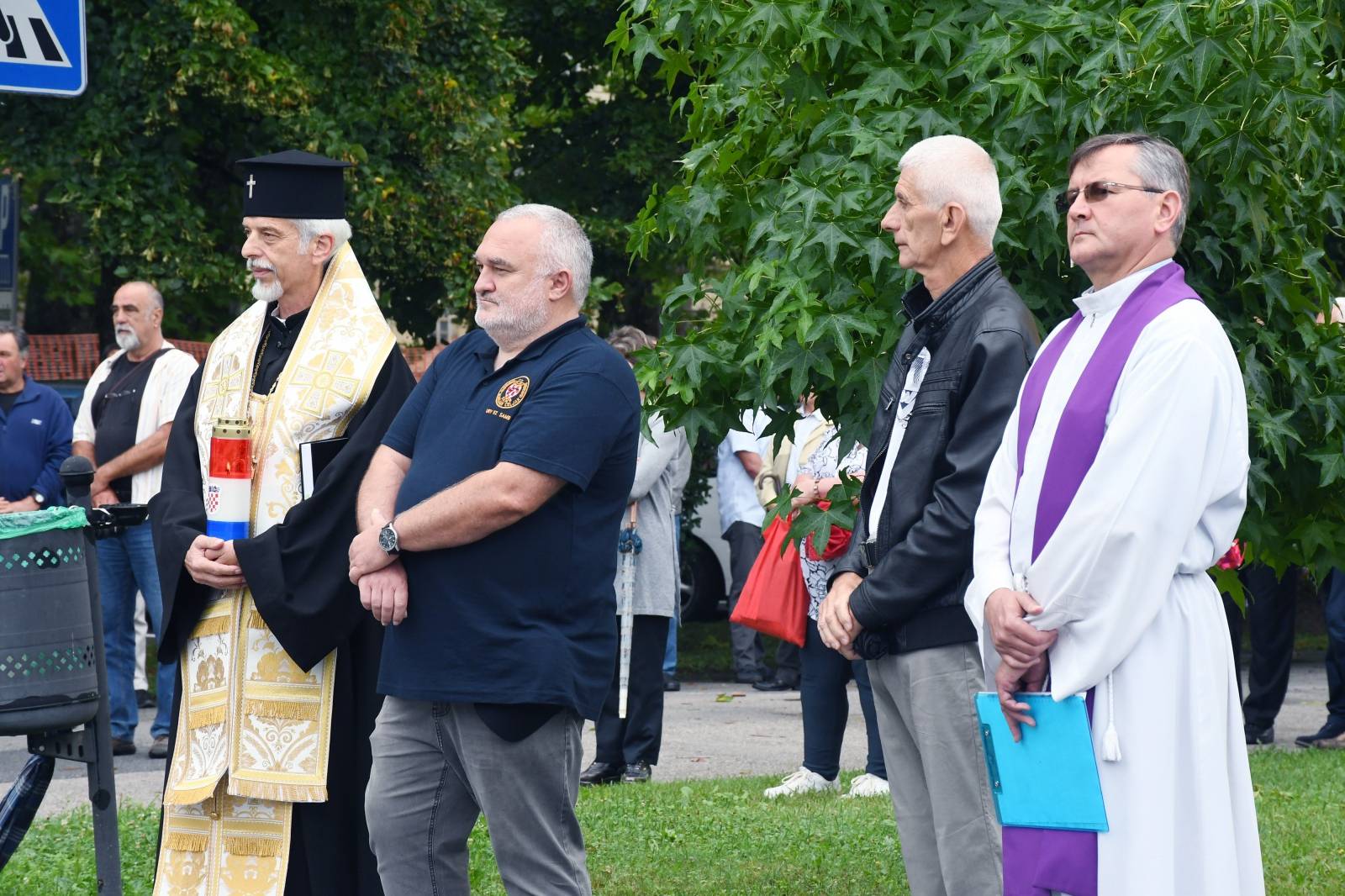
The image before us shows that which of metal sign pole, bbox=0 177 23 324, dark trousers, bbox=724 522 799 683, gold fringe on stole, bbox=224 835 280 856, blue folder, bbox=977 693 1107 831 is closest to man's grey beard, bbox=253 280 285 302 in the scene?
gold fringe on stole, bbox=224 835 280 856

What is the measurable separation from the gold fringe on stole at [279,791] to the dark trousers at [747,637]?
717 centimetres

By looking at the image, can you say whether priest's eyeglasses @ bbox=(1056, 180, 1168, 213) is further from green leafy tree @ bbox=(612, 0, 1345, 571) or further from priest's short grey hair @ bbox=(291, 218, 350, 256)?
priest's short grey hair @ bbox=(291, 218, 350, 256)

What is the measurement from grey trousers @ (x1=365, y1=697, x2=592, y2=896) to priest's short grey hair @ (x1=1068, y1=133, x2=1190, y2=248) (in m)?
1.72

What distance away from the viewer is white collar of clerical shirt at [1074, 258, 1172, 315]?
134 inches

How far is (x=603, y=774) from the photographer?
8141 millimetres

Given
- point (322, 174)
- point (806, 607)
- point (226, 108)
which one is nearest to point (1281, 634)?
point (806, 607)

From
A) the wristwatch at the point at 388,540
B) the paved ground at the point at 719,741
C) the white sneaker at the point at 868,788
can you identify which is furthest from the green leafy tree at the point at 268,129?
the wristwatch at the point at 388,540

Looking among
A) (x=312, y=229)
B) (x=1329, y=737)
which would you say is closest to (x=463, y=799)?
(x=312, y=229)

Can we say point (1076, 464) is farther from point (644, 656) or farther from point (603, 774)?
point (603, 774)

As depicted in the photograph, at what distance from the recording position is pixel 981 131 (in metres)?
4.41

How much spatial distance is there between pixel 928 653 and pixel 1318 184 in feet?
5.78

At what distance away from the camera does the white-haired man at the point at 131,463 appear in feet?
29.5

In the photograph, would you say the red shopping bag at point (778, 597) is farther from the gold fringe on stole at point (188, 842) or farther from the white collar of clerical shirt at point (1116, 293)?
the white collar of clerical shirt at point (1116, 293)

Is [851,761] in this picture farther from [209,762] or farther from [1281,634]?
[209,762]
